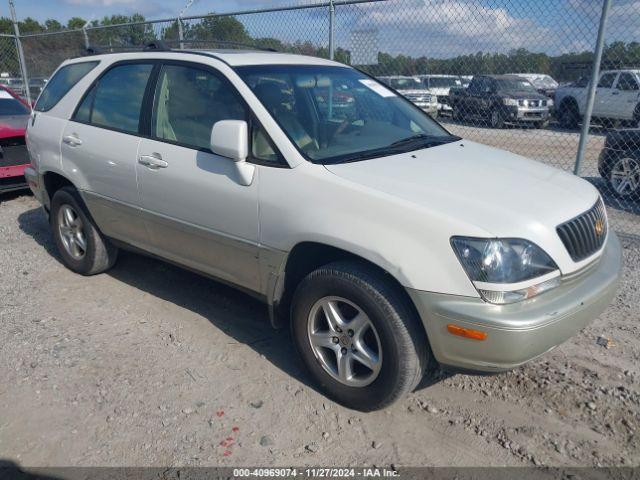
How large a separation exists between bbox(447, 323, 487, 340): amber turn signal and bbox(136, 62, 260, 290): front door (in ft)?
4.21

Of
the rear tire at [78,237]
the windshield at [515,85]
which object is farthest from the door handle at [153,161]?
the windshield at [515,85]

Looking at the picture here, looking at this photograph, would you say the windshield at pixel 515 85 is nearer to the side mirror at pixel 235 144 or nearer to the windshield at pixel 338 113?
the windshield at pixel 338 113

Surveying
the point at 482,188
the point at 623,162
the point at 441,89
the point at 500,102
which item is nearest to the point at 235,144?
the point at 482,188

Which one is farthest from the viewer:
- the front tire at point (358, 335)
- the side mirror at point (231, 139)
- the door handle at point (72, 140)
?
the door handle at point (72, 140)

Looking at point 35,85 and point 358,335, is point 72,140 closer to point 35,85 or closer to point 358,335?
point 358,335

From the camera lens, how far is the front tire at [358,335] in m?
2.85

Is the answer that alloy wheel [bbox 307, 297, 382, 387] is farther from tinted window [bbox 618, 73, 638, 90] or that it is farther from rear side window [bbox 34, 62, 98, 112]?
tinted window [bbox 618, 73, 638, 90]

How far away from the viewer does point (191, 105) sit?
3.85m

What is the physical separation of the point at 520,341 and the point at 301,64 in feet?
8.12

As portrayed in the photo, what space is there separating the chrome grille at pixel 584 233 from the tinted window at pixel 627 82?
1268 cm

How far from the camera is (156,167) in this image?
12.7 feet

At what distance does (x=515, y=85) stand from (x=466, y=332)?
1540 centimetres

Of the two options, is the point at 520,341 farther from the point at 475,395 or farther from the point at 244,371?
the point at 244,371

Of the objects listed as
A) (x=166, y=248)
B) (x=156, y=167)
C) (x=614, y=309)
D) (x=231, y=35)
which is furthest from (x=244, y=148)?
(x=231, y=35)
